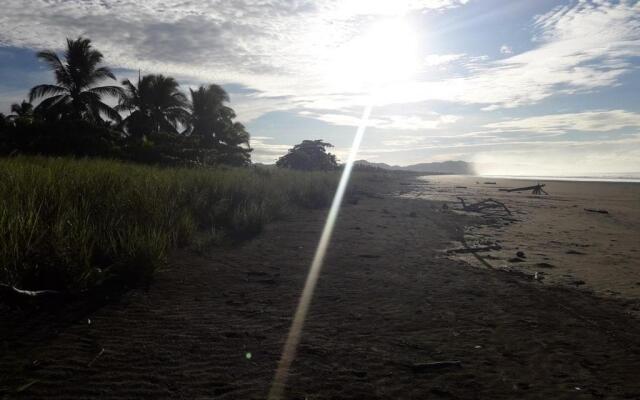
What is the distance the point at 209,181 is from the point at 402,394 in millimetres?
8769

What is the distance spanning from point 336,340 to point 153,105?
31902mm

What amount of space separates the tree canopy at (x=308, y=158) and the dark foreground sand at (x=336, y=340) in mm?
27598

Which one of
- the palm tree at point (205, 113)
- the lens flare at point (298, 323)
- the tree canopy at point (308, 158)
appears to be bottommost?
the lens flare at point (298, 323)

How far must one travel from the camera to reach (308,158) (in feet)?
108

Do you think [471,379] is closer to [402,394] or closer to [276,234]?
[402,394]

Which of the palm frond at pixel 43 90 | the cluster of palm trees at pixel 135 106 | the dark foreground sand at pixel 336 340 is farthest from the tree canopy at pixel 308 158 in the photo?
the dark foreground sand at pixel 336 340

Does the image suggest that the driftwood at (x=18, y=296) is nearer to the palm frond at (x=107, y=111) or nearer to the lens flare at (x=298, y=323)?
the lens flare at (x=298, y=323)

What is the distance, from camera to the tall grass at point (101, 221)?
12.1 feet

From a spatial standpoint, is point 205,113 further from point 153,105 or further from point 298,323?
point 298,323

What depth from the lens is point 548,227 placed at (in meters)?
10.9

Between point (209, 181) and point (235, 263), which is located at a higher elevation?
point (209, 181)

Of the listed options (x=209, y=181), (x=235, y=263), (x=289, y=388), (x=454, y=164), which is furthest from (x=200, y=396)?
(x=454, y=164)

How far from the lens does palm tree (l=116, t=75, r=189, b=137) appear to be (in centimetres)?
2973

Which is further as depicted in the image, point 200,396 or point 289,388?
point 289,388
